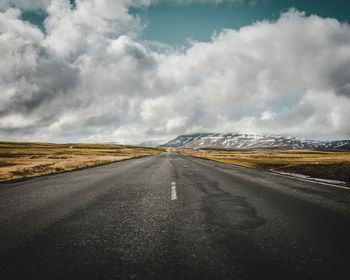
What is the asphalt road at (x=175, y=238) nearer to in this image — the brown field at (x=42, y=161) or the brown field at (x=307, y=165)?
the brown field at (x=307, y=165)

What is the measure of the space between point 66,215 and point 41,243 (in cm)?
143

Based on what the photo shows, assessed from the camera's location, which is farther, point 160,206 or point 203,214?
point 160,206

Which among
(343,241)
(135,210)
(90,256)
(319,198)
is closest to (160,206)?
(135,210)

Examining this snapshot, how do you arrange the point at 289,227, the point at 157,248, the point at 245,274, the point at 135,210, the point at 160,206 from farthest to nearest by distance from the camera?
the point at 160,206
the point at 135,210
the point at 289,227
the point at 157,248
the point at 245,274

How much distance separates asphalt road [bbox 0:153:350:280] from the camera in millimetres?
2344

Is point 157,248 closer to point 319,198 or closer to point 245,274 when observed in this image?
point 245,274

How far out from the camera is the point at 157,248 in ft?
9.48

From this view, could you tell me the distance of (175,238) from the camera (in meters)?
3.24

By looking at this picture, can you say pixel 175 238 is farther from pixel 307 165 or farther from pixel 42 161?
pixel 42 161

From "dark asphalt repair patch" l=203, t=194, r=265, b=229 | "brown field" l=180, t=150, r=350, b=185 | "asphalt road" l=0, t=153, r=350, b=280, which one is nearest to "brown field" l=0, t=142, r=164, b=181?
"asphalt road" l=0, t=153, r=350, b=280

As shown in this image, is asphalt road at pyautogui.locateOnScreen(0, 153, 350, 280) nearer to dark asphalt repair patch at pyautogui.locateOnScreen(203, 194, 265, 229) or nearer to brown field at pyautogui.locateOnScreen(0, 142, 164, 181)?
→ dark asphalt repair patch at pyautogui.locateOnScreen(203, 194, 265, 229)

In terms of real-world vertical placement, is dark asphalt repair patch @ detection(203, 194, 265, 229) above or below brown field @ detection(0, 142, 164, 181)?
above

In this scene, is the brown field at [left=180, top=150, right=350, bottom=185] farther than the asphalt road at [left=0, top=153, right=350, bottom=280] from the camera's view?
Yes

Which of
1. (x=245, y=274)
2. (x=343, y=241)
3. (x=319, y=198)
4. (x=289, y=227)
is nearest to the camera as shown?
(x=245, y=274)
